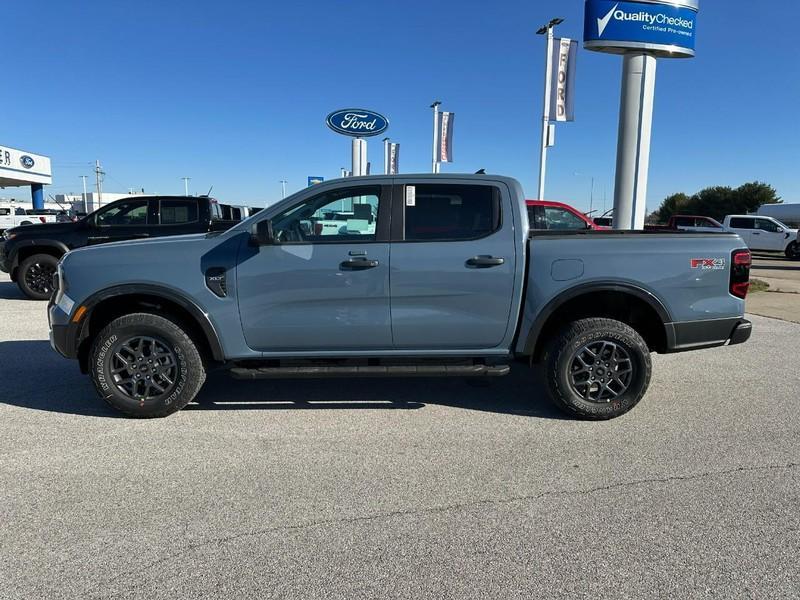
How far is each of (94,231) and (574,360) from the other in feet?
30.1

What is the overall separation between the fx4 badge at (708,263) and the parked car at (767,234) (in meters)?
22.4

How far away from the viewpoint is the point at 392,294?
13.7ft

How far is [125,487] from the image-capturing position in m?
3.26

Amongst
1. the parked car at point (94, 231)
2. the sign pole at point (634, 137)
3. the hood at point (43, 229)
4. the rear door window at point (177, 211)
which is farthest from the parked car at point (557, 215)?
the hood at point (43, 229)

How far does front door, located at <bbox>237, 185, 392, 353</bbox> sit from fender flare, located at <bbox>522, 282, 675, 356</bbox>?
112 cm

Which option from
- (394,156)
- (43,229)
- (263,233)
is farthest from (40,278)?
(394,156)

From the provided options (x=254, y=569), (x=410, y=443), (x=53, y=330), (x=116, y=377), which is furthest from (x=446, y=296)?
(x=53, y=330)

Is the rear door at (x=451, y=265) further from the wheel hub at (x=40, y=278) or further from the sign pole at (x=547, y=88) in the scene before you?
the sign pole at (x=547, y=88)

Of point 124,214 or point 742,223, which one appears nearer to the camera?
point 124,214

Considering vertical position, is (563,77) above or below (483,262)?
above

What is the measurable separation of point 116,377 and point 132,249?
0.99 m

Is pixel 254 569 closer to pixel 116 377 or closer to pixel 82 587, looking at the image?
pixel 82 587

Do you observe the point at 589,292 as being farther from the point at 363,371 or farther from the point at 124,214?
the point at 124,214

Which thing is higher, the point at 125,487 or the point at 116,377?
the point at 116,377
